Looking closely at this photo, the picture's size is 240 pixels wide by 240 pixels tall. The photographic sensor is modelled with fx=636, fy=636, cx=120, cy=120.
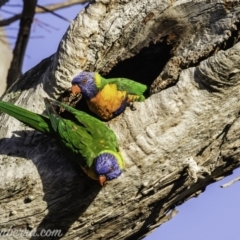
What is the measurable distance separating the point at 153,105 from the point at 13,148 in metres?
0.93

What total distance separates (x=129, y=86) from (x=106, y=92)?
204 mm

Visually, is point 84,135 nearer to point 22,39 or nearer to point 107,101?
point 107,101

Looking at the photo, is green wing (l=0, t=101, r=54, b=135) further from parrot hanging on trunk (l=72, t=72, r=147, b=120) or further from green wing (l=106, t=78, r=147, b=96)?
green wing (l=106, t=78, r=147, b=96)

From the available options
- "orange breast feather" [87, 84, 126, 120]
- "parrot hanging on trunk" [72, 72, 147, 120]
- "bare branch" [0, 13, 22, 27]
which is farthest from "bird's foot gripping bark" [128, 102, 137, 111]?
"bare branch" [0, 13, 22, 27]

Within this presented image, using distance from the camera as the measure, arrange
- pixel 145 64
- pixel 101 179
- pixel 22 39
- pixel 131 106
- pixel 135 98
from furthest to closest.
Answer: pixel 22 39 < pixel 145 64 < pixel 135 98 < pixel 131 106 < pixel 101 179

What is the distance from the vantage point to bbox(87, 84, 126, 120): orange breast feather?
406cm

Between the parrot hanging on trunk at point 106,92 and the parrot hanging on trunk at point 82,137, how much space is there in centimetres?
18

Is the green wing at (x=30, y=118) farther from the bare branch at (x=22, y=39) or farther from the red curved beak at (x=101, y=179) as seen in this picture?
the bare branch at (x=22, y=39)

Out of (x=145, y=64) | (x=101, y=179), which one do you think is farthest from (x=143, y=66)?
(x=101, y=179)

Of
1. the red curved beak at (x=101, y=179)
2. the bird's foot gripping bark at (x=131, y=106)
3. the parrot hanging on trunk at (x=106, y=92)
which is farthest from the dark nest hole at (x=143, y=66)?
the red curved beak at (x=101, y=179)

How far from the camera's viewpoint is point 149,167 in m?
3.65

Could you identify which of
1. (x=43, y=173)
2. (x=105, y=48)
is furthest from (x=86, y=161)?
(x=105, y=48)

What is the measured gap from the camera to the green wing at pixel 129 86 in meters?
4.05

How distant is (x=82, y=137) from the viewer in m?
3.85
